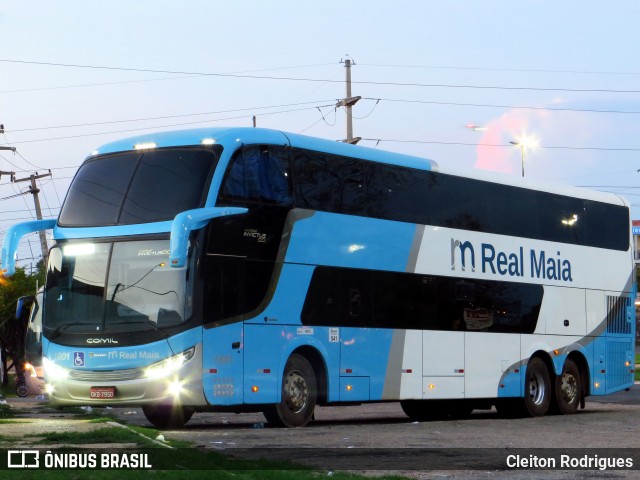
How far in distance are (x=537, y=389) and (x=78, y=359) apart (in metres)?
10.3

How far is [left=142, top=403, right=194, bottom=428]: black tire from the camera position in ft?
62.3

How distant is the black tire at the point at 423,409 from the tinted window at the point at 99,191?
323 inches

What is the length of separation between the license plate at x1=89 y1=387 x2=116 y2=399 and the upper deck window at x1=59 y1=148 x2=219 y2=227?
2324mm

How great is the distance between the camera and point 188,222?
16.8 meters

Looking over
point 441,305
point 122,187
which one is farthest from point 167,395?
point 441,305

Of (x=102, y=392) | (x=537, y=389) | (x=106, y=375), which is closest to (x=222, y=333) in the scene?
(x=106, y=375)

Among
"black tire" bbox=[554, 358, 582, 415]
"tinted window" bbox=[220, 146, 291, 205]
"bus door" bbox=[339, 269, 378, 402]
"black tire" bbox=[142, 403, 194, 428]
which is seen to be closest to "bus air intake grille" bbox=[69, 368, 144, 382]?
"black tire" bbox=[142, 403, 194, 428]

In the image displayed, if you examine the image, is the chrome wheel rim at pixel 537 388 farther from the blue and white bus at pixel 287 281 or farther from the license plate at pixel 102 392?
the license plate at pixel 102 392

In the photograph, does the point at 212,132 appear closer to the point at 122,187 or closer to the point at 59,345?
the point at 122,187

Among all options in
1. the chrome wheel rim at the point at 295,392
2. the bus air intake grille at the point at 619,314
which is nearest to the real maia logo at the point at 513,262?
the bus air intake grille at the point at 619,314

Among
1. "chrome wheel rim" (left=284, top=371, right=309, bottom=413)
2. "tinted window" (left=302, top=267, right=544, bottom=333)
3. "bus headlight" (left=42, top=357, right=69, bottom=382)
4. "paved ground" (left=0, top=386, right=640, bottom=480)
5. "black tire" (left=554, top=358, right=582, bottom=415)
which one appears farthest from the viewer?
"black tire" (left=554, top=358, right=582, bottom=415)

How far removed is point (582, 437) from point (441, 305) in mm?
5555

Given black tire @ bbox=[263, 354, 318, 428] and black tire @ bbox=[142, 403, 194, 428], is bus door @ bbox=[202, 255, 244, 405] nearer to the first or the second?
black tire @ bbox=[263, 354, 318, 428]

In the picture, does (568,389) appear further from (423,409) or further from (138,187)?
(138,187)
